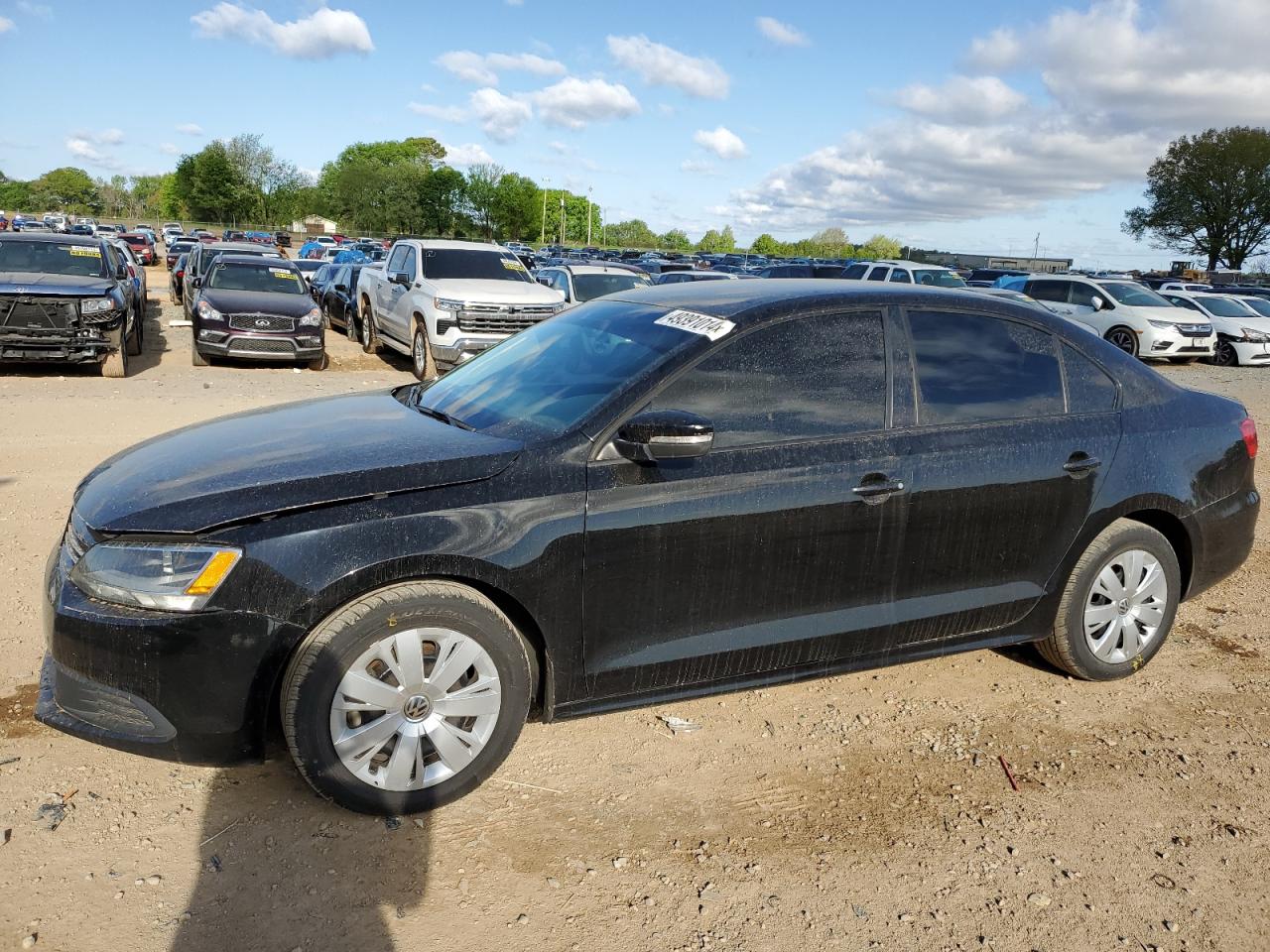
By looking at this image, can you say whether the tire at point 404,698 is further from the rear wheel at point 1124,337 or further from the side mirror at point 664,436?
the rear wheel at point 1124,337

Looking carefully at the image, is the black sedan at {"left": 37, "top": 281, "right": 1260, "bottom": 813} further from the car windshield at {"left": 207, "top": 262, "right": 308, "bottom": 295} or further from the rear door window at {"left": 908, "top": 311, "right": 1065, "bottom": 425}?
the car windshield at {"left": 207, "top": 262, "right": 308, "bottom": 295}

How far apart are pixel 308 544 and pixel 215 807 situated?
3.33 feet

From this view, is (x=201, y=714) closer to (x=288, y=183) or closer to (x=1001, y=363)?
(x=1001, y=363)

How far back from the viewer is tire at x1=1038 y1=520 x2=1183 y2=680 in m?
4.21

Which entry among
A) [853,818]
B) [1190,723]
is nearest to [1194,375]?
[1190,723]

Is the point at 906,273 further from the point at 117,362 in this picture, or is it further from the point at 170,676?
the point at 170,676

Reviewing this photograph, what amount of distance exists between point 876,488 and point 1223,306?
23.9m

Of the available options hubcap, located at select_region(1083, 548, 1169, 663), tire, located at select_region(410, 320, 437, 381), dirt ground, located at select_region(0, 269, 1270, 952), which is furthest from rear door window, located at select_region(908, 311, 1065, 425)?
tire, located at select_region(410, 320, 437, 381)

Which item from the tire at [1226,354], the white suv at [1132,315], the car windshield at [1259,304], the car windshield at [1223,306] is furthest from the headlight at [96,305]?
the car windshield at [1259,304]

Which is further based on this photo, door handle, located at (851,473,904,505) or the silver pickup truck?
the silver pickup truck

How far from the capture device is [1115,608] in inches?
171

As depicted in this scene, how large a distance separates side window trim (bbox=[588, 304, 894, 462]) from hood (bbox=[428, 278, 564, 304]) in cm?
956

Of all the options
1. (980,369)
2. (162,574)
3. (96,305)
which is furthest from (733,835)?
(96,305)

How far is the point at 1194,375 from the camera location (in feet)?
64.4
